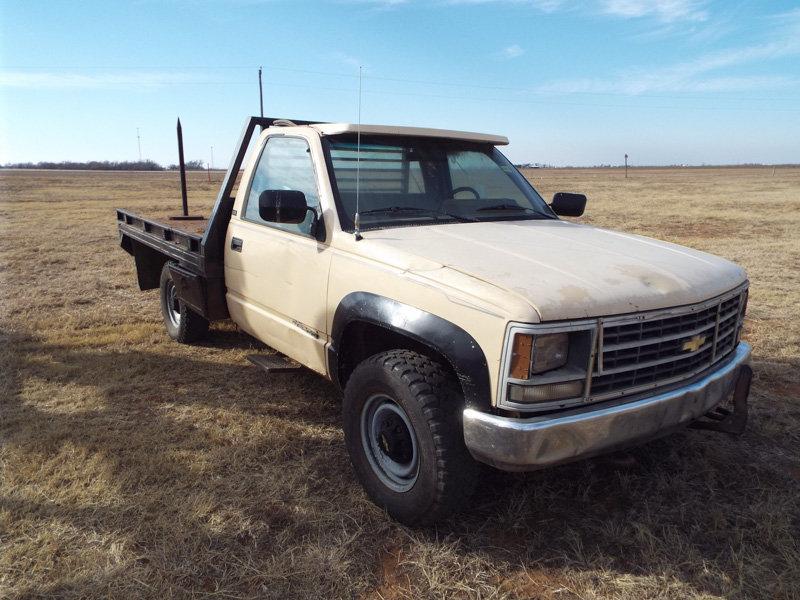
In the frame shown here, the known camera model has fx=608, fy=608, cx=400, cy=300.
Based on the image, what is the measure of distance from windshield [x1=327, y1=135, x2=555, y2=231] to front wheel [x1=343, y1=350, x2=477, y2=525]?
0.95 metres

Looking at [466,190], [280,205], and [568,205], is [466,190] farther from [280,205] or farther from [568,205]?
[280,205]

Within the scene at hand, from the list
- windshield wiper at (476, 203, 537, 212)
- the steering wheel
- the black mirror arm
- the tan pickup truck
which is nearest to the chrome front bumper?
the tan pickup truck

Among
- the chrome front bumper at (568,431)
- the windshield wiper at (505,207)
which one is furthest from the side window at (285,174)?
the chrome front bumper at (568,431)

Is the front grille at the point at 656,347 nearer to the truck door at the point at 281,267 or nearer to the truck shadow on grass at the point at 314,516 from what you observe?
the truck shadow on grass at the point at 314,516

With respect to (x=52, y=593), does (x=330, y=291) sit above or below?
above

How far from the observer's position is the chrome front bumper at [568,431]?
92.6 inches

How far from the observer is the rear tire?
556 cm

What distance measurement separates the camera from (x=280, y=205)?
3.22 meters

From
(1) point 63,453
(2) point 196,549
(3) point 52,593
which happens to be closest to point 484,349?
(2) point 196,549

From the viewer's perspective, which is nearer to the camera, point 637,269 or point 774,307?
point 637,269

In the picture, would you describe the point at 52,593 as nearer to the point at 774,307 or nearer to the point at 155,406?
the point at 155,406

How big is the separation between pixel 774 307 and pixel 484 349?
6.09 m

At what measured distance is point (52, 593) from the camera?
2461 mm

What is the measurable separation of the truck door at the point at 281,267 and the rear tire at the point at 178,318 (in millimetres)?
1233
